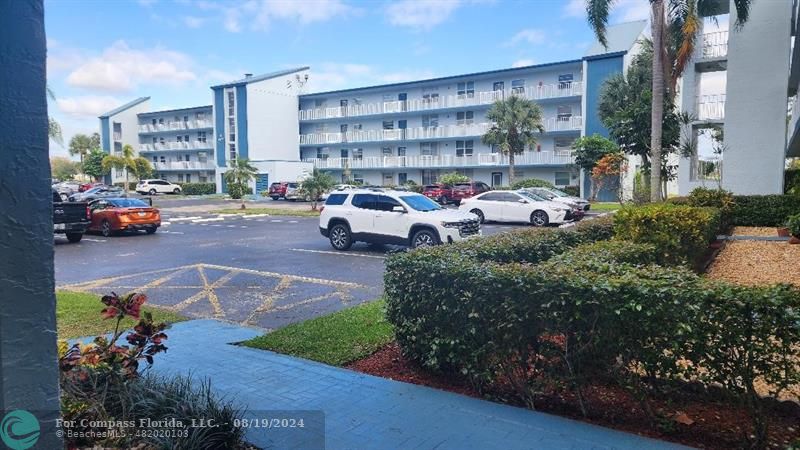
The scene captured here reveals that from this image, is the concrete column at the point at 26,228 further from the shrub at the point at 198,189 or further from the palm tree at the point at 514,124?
the shrub at the point at 198,189

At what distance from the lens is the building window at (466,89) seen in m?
47.2

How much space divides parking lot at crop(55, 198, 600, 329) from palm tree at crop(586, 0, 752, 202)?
981cm

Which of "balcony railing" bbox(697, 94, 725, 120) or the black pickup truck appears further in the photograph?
"balcony railing" bbox(697, 94, 725, 120)

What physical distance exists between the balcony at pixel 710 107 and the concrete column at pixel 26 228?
2622cm

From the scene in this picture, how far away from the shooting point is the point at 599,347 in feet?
13.7

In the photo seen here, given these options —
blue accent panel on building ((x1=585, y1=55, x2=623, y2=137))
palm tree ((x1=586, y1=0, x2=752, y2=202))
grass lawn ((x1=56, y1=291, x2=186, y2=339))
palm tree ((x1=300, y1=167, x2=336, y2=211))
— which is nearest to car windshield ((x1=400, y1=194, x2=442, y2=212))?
grass lawn ((x1=56, y1=291, x2=186, y2=339))

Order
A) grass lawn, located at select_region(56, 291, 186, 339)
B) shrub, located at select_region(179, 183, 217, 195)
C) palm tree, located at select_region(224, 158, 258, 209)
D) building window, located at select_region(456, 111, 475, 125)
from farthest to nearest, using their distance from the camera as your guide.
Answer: shrub, located at select_region(179, 183, 217, 195) < building window, located at select_region(456, 111, 475, 125) < palm tree, located at select_region(224, 158, 258, 209) < grass lawn, located at select_region(56, 291, 186, 339)

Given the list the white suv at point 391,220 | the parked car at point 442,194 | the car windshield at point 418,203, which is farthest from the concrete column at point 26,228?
the parked car at point 442,194

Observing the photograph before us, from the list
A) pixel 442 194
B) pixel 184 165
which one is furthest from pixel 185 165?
pixel 442 194

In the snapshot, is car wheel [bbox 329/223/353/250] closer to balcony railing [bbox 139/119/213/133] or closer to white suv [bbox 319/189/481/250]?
white suv [bbox 319/189/481/250]

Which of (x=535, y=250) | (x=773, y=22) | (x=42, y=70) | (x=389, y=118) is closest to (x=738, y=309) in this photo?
(x=535, y=250)

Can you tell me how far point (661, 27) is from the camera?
18156 millimetres

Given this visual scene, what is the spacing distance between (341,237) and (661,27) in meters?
13.1

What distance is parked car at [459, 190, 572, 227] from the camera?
22484 mm
